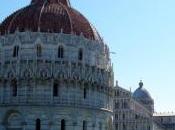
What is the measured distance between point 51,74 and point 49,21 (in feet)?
25.2

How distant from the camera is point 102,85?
57562 mm

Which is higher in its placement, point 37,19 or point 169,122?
point 37,19

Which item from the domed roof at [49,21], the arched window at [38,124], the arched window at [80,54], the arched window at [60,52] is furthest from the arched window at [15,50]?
the arched window at [38,124]

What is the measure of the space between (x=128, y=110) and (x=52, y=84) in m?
43.7

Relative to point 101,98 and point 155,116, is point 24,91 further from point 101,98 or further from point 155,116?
point 155,116

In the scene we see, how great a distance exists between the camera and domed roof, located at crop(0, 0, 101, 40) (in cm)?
5742

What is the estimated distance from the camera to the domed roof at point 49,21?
57.4 metres

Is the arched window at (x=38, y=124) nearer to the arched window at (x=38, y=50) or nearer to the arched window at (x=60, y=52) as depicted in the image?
the arched window at (x=38, y=50)

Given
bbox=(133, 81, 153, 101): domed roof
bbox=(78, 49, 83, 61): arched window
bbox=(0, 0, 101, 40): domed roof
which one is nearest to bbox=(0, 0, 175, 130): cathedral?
bbox=(0, 0, 101, 40): domed roof

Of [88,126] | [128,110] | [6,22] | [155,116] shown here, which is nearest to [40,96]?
[88,126]

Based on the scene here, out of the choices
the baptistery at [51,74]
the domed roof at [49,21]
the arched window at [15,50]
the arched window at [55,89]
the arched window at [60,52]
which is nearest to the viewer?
the baptistery at [51,74]

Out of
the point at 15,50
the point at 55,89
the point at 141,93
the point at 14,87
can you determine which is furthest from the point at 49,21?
the point at 141,93

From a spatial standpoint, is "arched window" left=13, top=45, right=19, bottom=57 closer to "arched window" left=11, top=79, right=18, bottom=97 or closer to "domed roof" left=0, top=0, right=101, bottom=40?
"domed roof" left=0, top=0, right=101, bottom=40

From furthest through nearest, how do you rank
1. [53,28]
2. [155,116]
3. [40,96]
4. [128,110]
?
[155,116] < [128,110] < [53,28] < [40,96]
